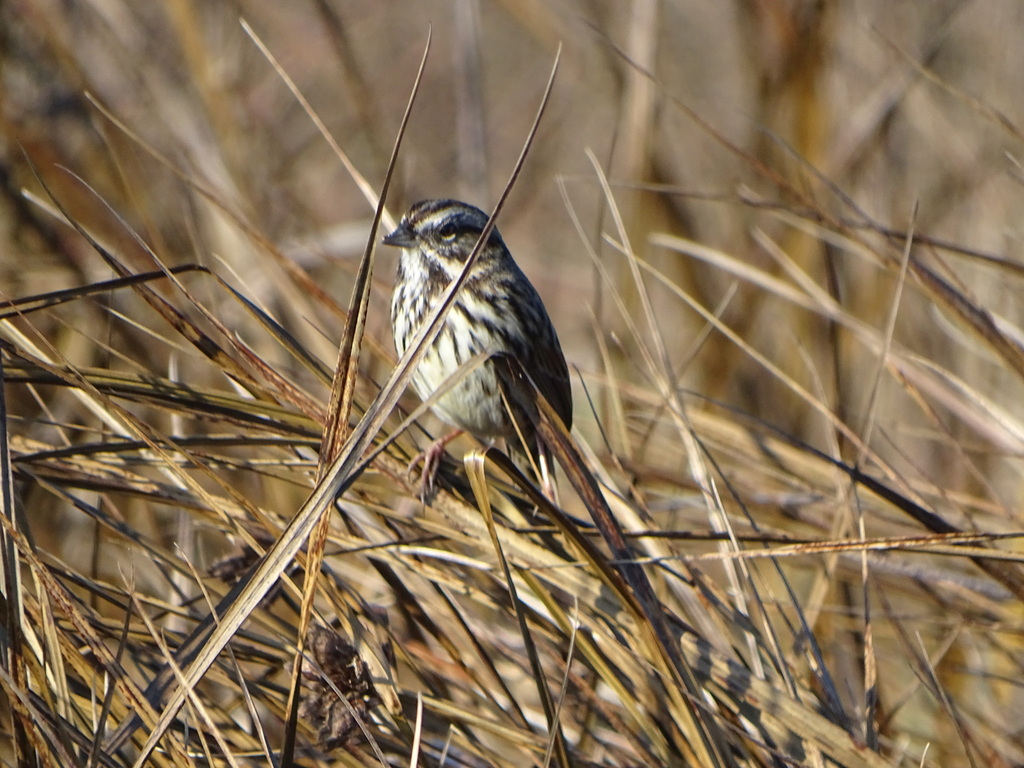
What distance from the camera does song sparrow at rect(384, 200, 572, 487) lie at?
2879mm

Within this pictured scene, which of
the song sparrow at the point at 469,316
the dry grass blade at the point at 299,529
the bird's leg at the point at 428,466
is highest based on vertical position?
the song sparrow at the point at 469,316

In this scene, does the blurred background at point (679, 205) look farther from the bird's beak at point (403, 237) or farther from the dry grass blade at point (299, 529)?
the dry grass blade at point (299, 529)

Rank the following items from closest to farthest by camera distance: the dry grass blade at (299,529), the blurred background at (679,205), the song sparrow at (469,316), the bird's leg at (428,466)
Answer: the dry grass blade at (299,529)
the bird's leg at (428,466)
the song sparrow at (469,316)
the blurred background at (679,205)

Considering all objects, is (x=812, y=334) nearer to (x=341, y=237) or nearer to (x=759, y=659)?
(x=341, y=237)

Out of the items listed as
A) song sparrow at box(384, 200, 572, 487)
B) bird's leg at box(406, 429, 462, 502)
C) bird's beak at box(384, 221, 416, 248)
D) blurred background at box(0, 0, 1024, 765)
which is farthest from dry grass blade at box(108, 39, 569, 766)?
bird's beak at box(384, 221, 416, 248)

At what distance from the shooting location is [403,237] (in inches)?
118

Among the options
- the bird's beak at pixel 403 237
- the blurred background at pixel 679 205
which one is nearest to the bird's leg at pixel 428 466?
the blurred background at pixel 679 205

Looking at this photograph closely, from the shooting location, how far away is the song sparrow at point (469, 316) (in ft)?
9.45

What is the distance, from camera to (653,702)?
5.76ft

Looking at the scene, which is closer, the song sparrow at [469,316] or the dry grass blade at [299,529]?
the dry grass blade at [299,529]

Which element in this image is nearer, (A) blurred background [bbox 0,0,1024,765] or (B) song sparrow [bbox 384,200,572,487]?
(B) song sparrow [bbox 384,200,572,487]

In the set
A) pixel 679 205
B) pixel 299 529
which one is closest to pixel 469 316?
pixel 299 529

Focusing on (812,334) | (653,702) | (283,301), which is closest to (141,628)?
(653,702)

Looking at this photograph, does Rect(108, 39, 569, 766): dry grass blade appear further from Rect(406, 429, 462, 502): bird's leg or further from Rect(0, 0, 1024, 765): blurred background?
Rect(0, 0, 1024, 765): blurred background
